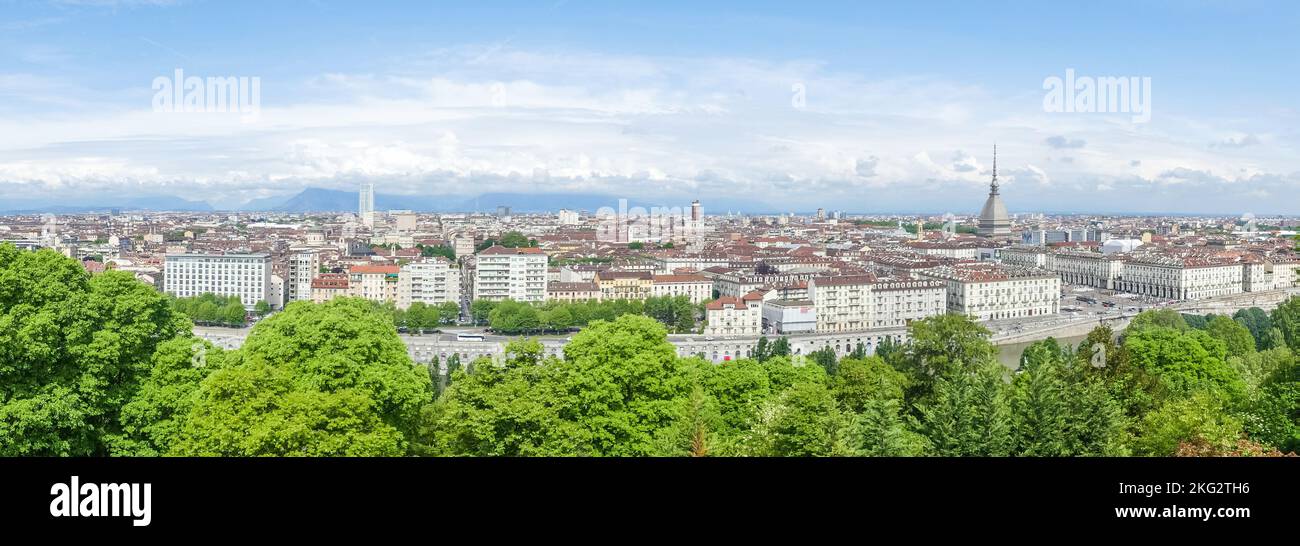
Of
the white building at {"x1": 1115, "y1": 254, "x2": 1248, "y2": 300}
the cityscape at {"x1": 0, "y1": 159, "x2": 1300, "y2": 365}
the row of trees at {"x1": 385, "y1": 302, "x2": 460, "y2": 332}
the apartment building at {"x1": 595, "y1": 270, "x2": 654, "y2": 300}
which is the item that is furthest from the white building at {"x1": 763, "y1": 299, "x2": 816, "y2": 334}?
the white building at {"x1": 1115, "y1": 254, "x2": 1248, "y2": 300}

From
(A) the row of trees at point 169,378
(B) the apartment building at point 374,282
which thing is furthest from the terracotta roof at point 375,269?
(A) the row of trees at point 169,378

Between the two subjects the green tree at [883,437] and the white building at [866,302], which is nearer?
the green tree at [883,437]

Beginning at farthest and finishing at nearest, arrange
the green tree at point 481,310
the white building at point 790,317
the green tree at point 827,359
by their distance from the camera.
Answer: the green tree at point 481,310
the white building at point 790,317
the green tree at point 827,359

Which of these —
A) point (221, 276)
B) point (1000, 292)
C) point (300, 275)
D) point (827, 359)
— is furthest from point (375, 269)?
point (1000, 292)

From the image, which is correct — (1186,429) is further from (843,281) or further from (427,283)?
(427,283)

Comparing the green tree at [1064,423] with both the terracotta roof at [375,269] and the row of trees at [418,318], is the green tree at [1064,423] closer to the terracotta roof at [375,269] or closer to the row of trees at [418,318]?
the row of trees at [418,318]

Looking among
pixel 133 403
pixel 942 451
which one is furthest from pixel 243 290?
pixel 942 451
